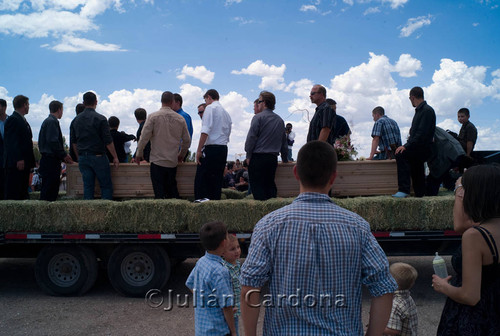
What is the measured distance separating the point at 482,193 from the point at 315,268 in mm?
1197

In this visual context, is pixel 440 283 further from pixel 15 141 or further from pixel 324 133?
pixel 15 141

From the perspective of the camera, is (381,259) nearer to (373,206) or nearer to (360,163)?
(373,206)

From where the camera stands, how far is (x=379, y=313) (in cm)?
204

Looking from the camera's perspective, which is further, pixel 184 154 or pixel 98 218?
pixel 184 154

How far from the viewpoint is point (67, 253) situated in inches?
249

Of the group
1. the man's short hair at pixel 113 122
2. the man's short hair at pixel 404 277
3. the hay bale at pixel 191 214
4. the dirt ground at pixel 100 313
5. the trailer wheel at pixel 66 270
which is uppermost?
the man's short hair at pixel 113 122

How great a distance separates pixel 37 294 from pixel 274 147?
4457 millimetres

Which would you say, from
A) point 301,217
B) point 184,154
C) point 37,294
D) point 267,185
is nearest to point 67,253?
point 37,294

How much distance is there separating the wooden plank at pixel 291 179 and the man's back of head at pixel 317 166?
14.7ft

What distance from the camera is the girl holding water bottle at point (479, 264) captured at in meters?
2.35

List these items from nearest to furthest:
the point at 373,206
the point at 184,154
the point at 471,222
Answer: the point at 471,222, the point at 373,206, the point at 184,154

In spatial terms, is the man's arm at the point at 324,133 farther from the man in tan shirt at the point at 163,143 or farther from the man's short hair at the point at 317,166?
the man's short hair at the point at 317,166

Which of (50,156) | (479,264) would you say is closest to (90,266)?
(50,156)

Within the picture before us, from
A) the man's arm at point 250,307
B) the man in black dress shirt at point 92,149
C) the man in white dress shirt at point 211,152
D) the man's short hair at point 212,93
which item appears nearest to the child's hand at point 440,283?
the man's arm at point 250,307
